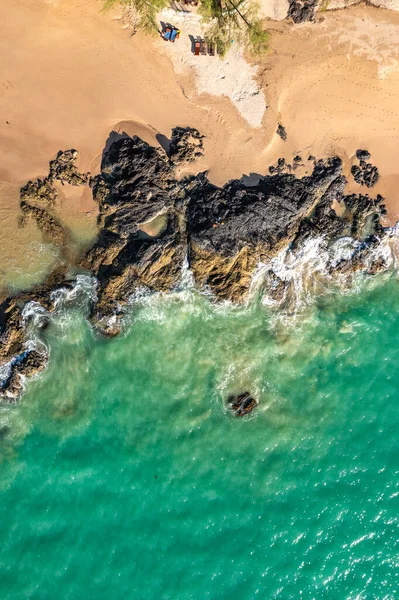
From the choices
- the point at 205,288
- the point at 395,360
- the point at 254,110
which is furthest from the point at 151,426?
the point at 254,110

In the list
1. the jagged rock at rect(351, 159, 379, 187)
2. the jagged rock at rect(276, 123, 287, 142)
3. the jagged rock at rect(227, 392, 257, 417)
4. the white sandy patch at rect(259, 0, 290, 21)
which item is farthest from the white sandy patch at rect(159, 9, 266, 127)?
the jagged rock at rect(227, 392, 257, 417)

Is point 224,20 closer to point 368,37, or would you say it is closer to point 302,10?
point 302,10

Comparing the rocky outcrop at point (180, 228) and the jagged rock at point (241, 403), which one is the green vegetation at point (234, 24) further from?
the jagged rock at point (241, 403)

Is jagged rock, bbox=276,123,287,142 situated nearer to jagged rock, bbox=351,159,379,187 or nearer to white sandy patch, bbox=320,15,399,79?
jagged rock, bbox=351,159,379,187

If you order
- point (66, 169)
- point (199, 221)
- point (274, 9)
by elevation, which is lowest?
point (199, 221)

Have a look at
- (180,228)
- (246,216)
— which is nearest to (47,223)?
(180,228)

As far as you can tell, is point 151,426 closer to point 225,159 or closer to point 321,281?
point 321,281
